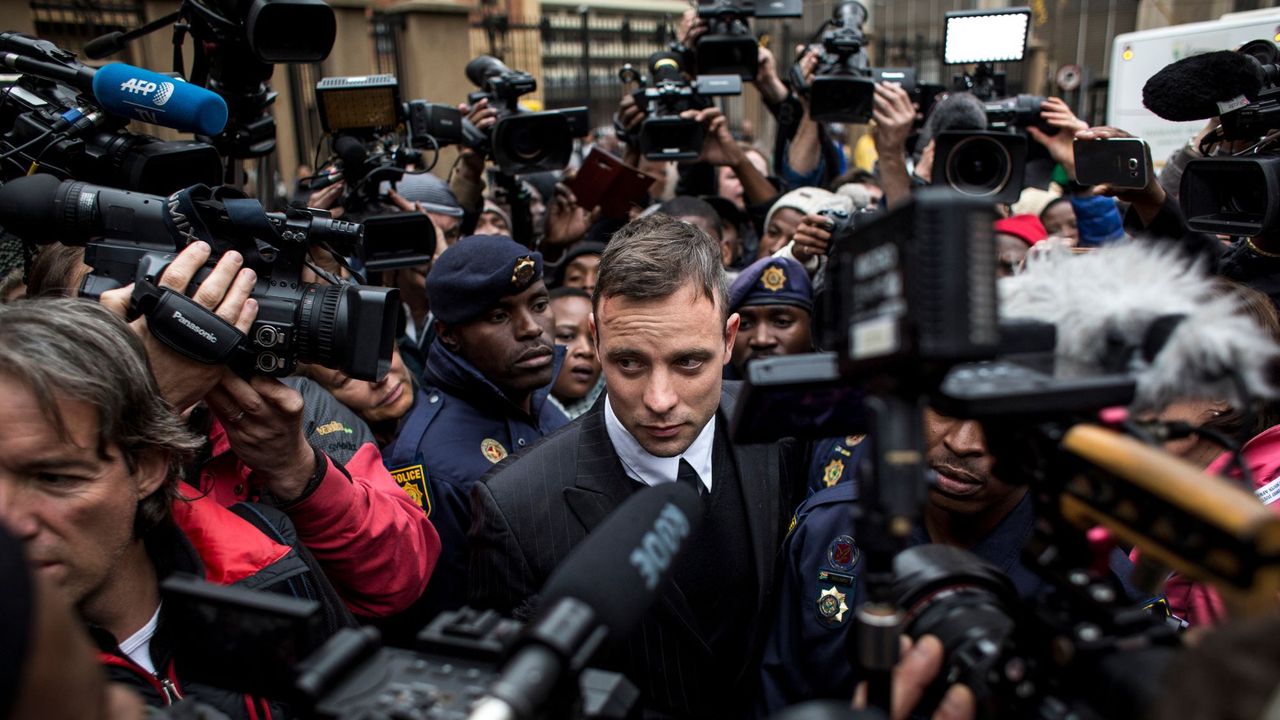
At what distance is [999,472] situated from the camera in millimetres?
1131

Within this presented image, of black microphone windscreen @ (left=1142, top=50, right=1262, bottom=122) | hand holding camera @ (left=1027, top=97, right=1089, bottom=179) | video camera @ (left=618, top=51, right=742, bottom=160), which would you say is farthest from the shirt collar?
video camera @ (left=618, top=51, right=742, bottom=160)

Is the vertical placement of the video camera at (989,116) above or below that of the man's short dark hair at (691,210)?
above

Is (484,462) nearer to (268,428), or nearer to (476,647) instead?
(268,428)

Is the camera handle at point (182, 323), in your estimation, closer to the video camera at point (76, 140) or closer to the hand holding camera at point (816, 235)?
the video camera at point (76, 140)

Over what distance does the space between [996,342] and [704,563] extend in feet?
4.59

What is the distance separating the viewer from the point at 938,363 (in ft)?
2.86

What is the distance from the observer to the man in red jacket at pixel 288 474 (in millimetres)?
1814

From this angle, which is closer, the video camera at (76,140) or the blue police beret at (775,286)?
the video camera at (76,140)

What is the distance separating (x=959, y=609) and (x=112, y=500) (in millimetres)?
1443

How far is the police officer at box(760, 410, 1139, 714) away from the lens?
1.94m

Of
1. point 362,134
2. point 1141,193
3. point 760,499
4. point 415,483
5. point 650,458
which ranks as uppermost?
point 362,134

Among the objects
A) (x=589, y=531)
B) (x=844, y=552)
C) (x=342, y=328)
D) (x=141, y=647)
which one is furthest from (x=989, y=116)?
(x=141, y=647)

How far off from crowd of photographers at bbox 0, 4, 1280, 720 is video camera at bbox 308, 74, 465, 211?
24 millimetres

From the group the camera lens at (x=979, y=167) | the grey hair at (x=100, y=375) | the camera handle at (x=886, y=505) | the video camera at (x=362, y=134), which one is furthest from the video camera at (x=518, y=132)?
the camera handle at (x=886, y=505)
